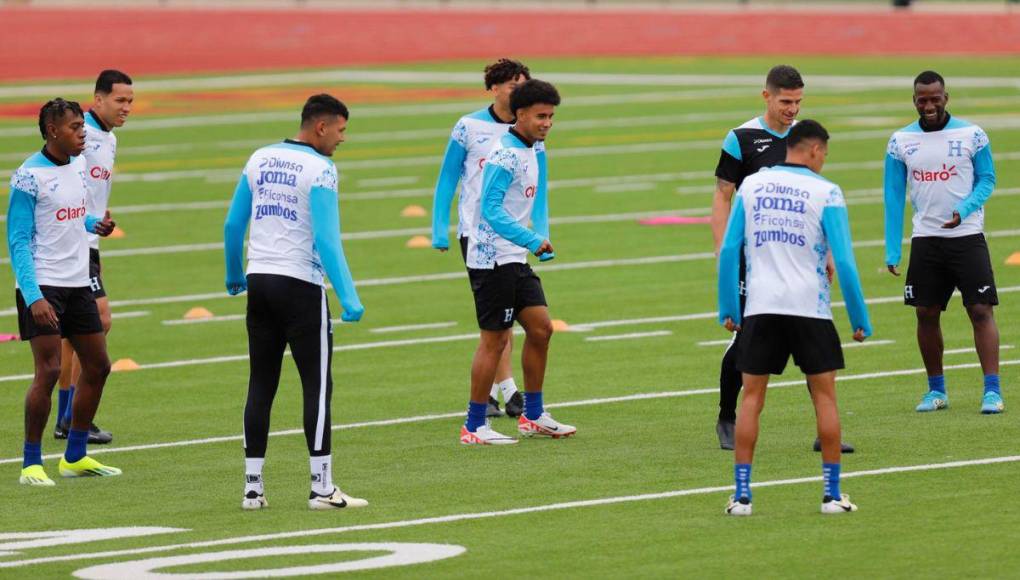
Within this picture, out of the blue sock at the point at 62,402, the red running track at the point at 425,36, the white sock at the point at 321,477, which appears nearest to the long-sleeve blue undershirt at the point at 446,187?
the blue sock at the point at 62,402

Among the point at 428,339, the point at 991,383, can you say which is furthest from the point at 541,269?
the point at 991,383

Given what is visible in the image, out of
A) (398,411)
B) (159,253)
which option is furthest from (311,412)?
→ (159,253)

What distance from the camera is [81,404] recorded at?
38.0 ft

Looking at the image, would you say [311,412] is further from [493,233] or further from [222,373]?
[222,373]

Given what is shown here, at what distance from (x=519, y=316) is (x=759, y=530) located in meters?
3.33

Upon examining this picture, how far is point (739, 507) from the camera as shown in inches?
384

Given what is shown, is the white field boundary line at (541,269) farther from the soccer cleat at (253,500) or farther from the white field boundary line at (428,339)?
the soccer cleat at (253,500)

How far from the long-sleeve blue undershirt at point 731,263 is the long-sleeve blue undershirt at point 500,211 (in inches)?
79.7

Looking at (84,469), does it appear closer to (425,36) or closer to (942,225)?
(942,225)

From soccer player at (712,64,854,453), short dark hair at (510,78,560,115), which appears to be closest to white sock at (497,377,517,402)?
soccer player at (712,64,854,453)

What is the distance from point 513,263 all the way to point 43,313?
9.13 ft

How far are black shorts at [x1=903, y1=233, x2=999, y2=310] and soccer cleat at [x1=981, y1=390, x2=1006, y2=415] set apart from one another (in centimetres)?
62

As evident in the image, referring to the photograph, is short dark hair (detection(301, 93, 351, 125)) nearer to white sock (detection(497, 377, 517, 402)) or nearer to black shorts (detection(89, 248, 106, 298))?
black shorts (detection(89, 248, 106, 298))

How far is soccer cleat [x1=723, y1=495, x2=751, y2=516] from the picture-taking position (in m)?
9.73
